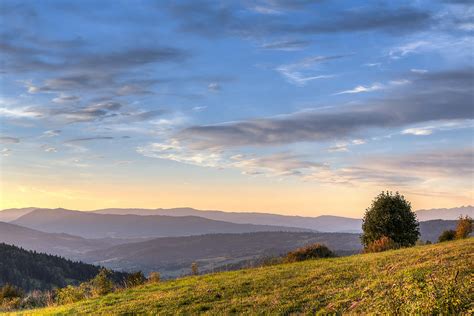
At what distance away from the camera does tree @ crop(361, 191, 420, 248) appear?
47.8 meters

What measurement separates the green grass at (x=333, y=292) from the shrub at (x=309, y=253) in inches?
386

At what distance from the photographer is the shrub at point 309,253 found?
38.0 meters

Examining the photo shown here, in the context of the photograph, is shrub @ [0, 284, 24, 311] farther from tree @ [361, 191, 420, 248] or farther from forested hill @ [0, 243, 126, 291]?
forested hill @ [0, 243, 126, 291]

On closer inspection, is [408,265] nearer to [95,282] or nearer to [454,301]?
[454,301]

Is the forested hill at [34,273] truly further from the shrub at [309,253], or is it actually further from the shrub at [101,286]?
the shrub at [101,286]

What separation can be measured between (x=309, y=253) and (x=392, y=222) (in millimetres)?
13835

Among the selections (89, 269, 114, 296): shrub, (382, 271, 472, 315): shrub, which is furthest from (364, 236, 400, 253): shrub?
(382, 271, 472, 315): shrub

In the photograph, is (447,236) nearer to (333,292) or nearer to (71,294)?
(333,292)

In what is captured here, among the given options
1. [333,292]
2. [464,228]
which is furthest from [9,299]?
[464,228]

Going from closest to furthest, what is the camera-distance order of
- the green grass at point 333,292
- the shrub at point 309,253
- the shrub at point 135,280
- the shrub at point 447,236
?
the green grass at point 333,292 → the shrub at point 135,280 → the shrub at point 309,253 → the shrub at point 447,236

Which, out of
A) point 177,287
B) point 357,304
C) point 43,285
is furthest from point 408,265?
point 43,285

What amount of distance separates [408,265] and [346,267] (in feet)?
13.9

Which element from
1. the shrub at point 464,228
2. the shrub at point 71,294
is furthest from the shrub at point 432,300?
the shrub at point 464,228

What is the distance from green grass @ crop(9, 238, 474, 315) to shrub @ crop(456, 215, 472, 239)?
1895 cm
